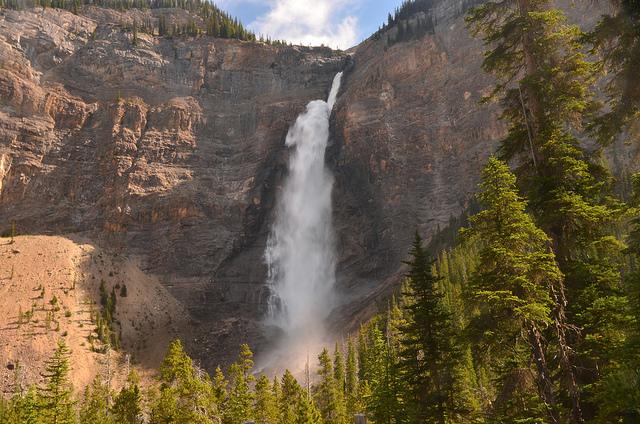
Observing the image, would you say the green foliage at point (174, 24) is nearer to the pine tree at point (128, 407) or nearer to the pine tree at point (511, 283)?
the pine tree at point (128, 407)

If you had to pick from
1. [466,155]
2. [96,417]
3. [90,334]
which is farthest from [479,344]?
[466,155]

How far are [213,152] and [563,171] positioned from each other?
357ft

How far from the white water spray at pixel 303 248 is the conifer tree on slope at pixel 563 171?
211 feet

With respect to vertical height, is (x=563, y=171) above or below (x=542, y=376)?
above

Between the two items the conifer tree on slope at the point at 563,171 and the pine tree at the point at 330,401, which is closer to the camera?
the conifer tree on slope at the point at 563,171

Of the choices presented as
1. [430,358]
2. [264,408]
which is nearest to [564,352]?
[430,358]

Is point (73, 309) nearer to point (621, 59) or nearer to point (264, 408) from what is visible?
point (264, 408)

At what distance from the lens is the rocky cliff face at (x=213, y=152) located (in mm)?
96625

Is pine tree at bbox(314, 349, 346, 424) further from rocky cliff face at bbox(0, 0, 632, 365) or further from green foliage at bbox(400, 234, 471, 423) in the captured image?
rocky cliff face at bbox(0, 0, 632, 365)

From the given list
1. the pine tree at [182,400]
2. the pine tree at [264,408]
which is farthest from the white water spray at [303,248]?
the pine tree at [182,400]

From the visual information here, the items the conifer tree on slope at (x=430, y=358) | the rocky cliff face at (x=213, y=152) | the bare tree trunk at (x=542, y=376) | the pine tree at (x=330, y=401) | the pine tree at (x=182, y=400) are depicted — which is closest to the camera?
the bare tree trunk at (x=542, y=376)

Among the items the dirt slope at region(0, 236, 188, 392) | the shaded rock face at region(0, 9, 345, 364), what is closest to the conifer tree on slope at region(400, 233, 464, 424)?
the dirt slope at region(0, 236, 188, 392)

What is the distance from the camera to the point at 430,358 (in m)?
17.5

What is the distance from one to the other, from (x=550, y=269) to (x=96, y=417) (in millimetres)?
37368
